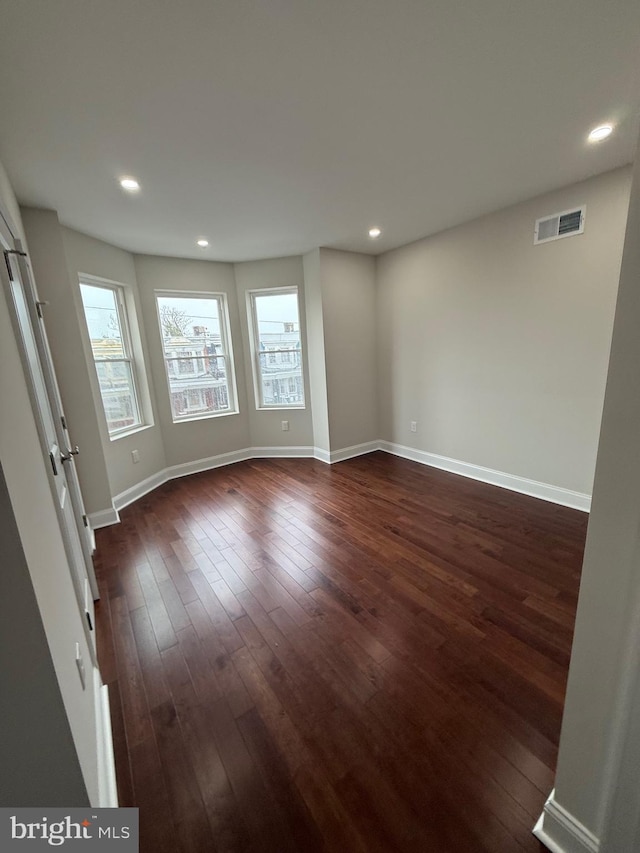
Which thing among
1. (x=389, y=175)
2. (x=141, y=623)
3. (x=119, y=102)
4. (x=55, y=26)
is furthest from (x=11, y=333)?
(x=389, y=175)

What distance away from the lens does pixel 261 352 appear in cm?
460

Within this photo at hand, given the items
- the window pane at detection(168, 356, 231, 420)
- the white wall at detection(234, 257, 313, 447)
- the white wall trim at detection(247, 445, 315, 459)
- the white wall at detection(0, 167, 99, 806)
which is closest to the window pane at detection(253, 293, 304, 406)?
the white wall at detection(234, 257, 313, 447)

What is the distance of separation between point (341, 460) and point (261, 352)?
6.15 feet

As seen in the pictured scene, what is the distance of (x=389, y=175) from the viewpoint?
2.33 meters

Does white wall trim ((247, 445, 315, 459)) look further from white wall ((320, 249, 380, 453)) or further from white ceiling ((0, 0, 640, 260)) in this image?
white ceiling ((0, 0, 640, 260))

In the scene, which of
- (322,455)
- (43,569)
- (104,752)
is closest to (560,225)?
(322,455)

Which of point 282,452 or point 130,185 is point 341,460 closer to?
point 282,452

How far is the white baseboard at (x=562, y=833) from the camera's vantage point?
91cm

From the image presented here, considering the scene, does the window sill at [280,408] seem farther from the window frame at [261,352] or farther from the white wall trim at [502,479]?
the white wall trim at [502,479]

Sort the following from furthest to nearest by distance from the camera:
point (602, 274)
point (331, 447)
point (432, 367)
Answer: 1. point (331, 447)
2. point (432, 367)
3. point (602, 274)

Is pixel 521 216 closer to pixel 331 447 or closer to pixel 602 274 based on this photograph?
pixel 602 274

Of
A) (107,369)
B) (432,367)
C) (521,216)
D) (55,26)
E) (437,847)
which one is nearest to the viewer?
(437,847)

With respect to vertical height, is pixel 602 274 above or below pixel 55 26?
below

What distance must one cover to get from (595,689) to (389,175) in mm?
2881
